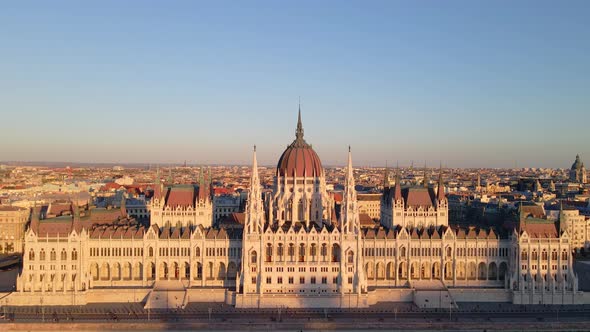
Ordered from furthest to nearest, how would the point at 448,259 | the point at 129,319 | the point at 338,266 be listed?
the point at 448,259
the point at 338,266
the point at 129,319

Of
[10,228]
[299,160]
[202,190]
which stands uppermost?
[299,160]

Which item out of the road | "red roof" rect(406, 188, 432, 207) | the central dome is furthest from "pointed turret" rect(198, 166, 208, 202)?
"red roof" rect(406, 188, 432, 207)

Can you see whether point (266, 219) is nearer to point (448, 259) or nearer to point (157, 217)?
point (157, 217)

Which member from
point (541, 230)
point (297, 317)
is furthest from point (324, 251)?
point (541, 230)

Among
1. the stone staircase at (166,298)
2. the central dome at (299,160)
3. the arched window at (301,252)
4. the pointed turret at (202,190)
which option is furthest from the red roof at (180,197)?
the arched window at (301,252)

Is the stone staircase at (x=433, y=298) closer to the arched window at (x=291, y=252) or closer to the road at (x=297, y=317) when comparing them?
the road at (x=297, y=317)

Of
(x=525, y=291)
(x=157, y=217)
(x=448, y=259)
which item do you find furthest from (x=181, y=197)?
(x=525, y=291)

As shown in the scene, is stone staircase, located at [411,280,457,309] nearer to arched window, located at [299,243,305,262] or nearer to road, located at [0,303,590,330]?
road, located at [0,303,590,330]

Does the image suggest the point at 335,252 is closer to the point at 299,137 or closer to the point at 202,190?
the point at 299,137
